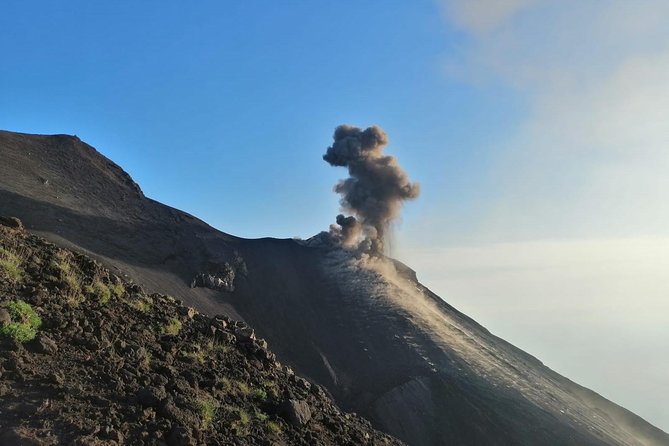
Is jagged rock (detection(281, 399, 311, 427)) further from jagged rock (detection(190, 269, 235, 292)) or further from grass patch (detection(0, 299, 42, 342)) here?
jagged rock (detection(190, 269, 235, 292))

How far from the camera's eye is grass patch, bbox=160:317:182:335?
1208 cm

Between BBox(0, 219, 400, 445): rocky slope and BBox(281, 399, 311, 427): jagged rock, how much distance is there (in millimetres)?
26

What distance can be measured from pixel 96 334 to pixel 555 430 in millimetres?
33572

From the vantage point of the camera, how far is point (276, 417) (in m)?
11.2

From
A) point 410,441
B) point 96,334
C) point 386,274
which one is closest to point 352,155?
point 386,274

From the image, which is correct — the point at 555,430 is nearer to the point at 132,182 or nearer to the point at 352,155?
the point at 352,155

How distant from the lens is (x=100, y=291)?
38.7 ft

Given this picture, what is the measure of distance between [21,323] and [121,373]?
1656 millimetres

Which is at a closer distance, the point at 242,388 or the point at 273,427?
the point at 273,427

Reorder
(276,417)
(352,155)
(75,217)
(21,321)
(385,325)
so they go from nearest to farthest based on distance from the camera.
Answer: (21,321) < (276,417) < (75,217) < (385,325) < (352,155)

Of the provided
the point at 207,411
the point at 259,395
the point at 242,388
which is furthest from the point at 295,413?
the point at 207,411

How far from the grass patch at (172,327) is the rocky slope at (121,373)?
5 centimetres

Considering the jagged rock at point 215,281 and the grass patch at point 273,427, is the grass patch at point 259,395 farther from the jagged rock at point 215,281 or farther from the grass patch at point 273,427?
the jagged rock at point 215,281

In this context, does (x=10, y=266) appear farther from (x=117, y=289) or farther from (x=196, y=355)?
(x=196, y=355)
